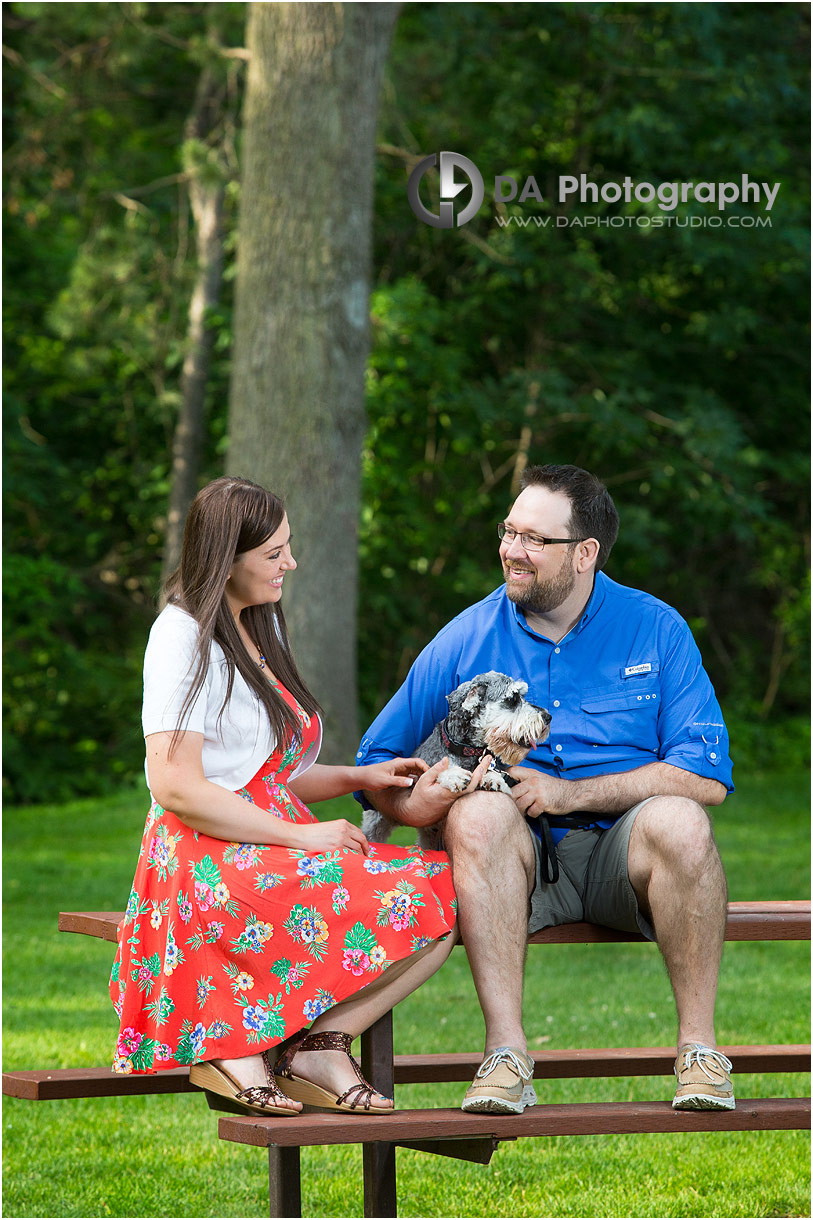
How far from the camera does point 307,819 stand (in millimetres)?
3436

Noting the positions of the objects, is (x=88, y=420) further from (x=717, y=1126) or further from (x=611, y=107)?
(x=717, y=1126)

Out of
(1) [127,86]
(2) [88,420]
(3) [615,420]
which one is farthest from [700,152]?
(2) [88,420]

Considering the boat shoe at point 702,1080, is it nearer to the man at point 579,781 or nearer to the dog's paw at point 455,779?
the man at point 579,781

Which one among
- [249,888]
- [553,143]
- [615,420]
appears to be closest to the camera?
[249,888]

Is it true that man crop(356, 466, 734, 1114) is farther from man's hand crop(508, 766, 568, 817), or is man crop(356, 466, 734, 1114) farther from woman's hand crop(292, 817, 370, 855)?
woman's hand crop(292, 817, 370, 855)

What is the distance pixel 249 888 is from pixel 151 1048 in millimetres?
426

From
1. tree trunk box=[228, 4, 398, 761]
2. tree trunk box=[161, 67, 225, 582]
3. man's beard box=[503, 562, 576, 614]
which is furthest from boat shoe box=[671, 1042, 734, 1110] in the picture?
tree trunk box=[161, 67, 225, 582]

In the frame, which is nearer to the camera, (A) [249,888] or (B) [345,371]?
(A) [249,888]

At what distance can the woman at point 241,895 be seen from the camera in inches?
120

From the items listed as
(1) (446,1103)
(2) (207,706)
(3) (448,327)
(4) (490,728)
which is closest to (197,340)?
(3) (448,327)

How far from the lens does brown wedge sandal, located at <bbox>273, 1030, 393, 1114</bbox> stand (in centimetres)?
301

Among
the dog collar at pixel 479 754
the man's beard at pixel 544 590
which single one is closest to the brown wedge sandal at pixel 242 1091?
the dog collar at pixel 479 754

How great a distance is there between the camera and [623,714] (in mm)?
3678

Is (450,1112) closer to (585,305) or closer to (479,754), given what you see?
(479,754)
